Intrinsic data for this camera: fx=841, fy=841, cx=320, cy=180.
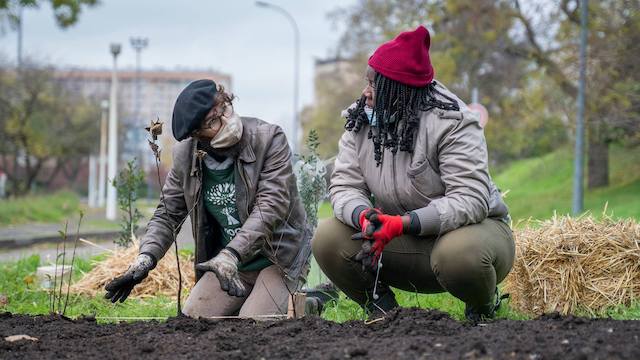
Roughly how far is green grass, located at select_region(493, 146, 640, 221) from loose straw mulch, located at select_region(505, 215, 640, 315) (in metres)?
7.97

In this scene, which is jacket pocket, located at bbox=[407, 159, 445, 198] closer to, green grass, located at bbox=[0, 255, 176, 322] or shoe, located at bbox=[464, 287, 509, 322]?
shoe, located at bbox=[464, 287, 509, 322]

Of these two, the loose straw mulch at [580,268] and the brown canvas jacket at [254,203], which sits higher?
the brown canvas jacket at [254,203]

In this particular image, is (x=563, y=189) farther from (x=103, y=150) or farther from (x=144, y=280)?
(x=144, y=280)

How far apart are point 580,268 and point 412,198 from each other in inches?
51.0

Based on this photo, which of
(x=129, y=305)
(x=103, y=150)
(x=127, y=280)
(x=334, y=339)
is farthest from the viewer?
(x=103, y=150)

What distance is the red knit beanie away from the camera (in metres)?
3.88

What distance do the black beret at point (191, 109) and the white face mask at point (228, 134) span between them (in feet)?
0.41

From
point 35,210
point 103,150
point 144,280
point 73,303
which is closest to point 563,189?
point 35,210

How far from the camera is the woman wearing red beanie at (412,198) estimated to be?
146 inches

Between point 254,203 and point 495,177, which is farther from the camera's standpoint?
point 495,177

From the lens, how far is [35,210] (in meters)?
22.5

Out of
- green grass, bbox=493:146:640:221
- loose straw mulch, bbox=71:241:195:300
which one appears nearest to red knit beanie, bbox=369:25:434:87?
loose straw mulch, bbox=71:241:195:300

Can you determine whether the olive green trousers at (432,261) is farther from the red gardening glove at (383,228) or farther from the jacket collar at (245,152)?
the jacket collar at (245,152)

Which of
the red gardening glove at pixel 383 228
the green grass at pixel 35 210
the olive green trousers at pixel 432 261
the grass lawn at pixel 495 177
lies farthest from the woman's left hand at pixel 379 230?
the green grass at pixel 35 210
